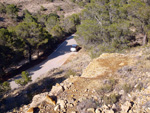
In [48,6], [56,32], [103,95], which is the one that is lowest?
[56,32]

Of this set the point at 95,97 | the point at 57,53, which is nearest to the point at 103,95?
the point at 95,97

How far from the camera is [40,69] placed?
770 inches

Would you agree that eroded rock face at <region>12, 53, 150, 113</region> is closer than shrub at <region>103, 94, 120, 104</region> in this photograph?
Yes

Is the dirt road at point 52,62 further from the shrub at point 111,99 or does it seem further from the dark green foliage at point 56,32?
the shrub at point 111,99

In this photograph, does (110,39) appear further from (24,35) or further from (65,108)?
(24,35)

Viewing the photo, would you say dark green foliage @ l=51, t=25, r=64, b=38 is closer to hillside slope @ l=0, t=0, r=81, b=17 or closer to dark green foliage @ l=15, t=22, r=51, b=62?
dark green foliage @ l=15, t=22, r=51, b=62

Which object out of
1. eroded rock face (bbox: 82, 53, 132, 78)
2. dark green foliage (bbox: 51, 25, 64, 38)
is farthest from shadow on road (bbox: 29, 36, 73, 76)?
eroded rock face (bbox: 82, 53, 132, 78)

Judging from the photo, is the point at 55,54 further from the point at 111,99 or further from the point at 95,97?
the point at 111,99

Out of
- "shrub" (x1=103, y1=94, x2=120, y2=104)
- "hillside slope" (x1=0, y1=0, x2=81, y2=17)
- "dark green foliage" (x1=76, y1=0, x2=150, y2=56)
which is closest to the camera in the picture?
"shrub" (x1=103, y1=94, x2=120, y2=104)

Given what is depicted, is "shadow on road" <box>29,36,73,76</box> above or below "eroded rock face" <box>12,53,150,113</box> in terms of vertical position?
below

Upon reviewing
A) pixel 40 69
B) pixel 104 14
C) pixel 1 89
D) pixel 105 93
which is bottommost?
pixel 40 69

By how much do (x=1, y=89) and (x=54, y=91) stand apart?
18.1 ft

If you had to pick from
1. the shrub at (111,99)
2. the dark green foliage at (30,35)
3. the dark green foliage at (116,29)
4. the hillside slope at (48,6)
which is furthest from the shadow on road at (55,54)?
the hillside slope at (48,6)

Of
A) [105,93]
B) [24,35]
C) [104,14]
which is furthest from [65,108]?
[24,35]
